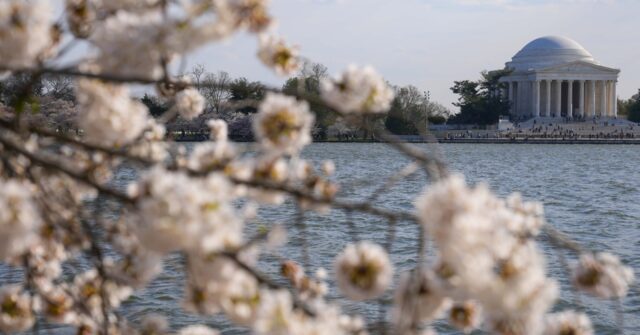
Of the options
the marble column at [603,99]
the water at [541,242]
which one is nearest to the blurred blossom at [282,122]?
the water at [541,242]

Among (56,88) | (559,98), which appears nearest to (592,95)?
(559,98)

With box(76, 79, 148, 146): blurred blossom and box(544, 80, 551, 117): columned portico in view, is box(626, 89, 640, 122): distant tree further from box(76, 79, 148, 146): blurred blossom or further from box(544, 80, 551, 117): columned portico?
box(76, 79, 148, 146): blurred blossom

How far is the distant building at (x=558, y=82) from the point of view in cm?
8912

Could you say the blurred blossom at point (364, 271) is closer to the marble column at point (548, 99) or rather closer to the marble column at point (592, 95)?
the marble column at point (548, 99)

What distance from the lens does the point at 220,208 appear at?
59.5 inches

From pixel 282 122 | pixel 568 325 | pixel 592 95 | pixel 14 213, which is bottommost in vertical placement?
pixel 568 325

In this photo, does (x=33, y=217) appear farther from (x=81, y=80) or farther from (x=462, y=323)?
(x=462, y=323)

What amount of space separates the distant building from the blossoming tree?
8868 centimetres

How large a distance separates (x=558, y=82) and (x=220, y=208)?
92044 mm

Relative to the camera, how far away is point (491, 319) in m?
1.96

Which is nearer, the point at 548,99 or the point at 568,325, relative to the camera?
the point at 568,325

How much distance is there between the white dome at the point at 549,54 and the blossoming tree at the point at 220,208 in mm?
89920

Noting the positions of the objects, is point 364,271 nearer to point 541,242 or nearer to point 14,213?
point 14,213

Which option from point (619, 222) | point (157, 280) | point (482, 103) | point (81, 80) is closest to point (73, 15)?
point (81, 80)
